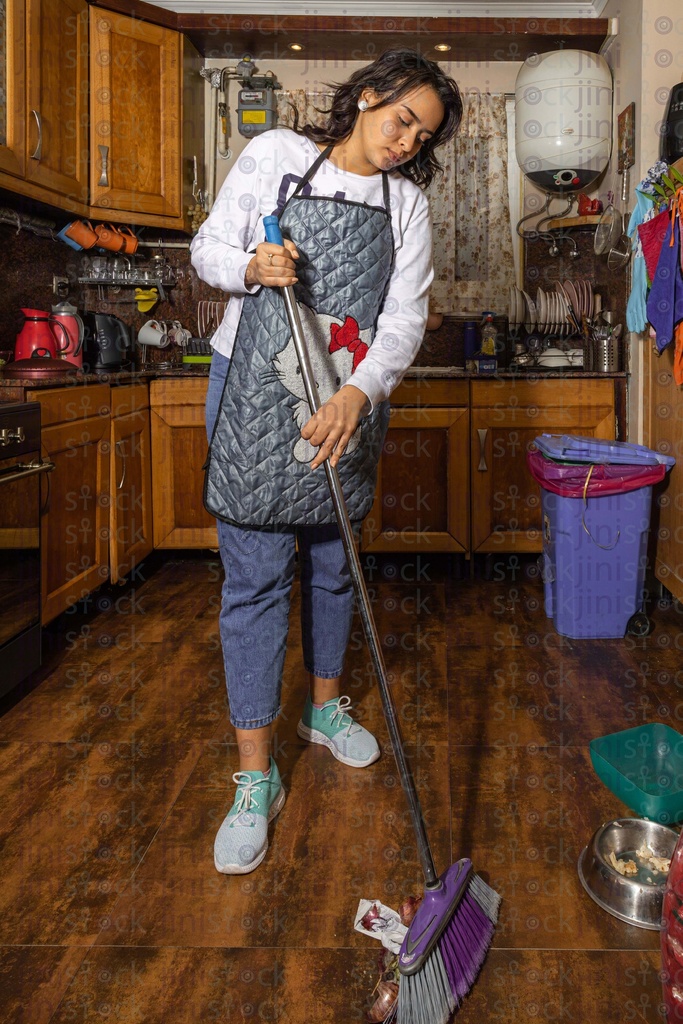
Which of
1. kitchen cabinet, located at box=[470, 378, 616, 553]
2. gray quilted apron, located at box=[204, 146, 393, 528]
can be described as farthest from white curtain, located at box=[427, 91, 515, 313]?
gray quilted apron, located at box=[204, 146, 393, 528]

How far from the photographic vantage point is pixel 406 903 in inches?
45.9

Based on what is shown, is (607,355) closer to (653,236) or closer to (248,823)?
(653,236)

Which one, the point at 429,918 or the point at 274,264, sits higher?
the point at 274,264

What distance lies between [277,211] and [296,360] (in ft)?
0.77

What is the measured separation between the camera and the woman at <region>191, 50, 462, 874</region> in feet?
4.17

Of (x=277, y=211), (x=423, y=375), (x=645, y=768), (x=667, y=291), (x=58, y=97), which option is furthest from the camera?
(x=423, y=375)

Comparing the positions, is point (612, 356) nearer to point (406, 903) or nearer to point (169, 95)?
point (169, 95)

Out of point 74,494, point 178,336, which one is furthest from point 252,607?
point 178,336

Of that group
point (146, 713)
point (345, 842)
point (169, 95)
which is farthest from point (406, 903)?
point (169, 95)

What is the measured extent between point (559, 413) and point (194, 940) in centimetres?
230

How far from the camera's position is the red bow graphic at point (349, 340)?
4.42 ft

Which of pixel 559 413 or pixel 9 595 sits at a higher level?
pixel 559 413

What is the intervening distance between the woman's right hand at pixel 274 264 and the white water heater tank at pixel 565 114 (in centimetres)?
224

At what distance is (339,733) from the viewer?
5.48 ft
